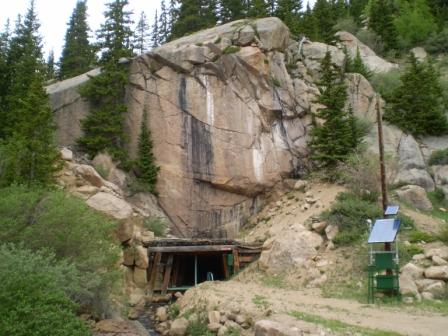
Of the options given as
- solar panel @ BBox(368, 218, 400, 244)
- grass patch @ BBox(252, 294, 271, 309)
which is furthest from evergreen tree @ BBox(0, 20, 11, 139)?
solar panel @ BBox(368, 218, 400, 244)

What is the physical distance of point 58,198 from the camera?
1639cm

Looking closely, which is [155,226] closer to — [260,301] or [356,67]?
[260,301]

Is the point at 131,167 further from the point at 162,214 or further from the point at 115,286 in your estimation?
the point at 115,286

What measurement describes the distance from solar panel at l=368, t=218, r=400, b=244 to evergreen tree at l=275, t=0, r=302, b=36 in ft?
79.3

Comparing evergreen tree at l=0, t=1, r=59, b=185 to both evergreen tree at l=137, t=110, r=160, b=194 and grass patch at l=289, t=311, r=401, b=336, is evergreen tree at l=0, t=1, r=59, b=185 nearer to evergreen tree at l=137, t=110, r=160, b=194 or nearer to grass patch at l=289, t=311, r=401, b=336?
evergreen tree at l=137, t=110, r=160, b=194

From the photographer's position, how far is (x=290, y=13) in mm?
41000

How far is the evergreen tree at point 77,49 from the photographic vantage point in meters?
41.9

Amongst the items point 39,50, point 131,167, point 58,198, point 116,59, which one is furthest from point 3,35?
point 58,198

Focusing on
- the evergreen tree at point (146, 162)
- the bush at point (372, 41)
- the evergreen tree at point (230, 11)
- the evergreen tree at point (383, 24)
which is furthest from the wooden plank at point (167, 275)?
the evergreen tree at point (383, 24)

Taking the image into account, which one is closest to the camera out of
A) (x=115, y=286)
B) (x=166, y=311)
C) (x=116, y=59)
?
(x=115, y=286)

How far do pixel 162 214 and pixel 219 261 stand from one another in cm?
540

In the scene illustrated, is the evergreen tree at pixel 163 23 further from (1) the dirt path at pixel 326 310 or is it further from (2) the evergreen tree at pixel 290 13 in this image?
(1) the dirt path at pixel 326 310

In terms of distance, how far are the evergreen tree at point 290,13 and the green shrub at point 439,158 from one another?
13.8 metres

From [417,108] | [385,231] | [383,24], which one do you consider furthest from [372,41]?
[385,231]
